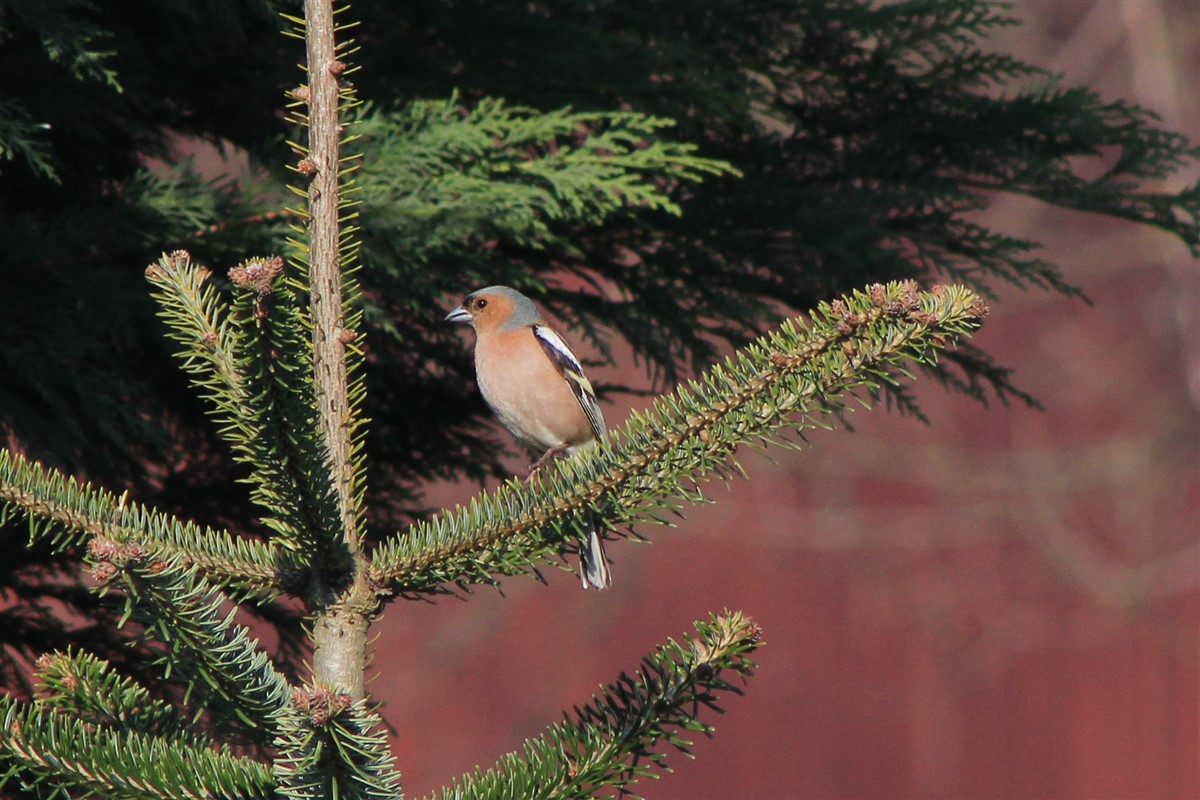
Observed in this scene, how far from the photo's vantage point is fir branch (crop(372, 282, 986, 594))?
4.45 feet

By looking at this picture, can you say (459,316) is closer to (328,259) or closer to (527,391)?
(527,391)

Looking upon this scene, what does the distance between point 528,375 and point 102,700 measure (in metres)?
1.97

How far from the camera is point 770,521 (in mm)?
7824

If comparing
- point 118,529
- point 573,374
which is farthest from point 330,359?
point 573,374

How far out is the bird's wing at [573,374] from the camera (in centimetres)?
347

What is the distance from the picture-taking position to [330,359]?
1641 mm

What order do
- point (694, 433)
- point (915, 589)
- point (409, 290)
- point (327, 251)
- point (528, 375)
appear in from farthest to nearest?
point (915, 589) → point (528, 375) → point (409, 290) → point (327, 251) → point (694, 433)

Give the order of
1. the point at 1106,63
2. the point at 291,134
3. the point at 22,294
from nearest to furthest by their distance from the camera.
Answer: the point at 22,294
the point at 291,134
the point at 1106,63

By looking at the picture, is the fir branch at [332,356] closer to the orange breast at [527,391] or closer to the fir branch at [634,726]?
the fir branch at [634,726]

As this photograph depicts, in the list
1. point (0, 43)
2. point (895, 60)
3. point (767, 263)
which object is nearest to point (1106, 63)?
point (895, 60)

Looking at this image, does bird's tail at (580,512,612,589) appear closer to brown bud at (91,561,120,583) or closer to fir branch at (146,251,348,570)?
fir branch at (146,251,348,570)

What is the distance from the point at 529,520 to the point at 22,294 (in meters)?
1.86

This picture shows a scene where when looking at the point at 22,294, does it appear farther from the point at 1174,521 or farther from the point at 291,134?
the point at 1174,521

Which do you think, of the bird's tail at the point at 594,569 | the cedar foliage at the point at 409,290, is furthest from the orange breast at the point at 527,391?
the bird's tail at the point at 594,569
